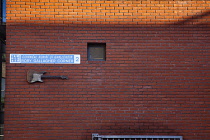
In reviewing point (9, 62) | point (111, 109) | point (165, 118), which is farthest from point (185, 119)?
point (9, 62)

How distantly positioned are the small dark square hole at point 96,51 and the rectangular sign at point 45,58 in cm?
33

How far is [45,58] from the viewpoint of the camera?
14.7 ft

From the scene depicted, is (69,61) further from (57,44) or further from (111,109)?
(111,109)

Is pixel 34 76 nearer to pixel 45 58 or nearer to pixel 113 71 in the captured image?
pixel 45 58

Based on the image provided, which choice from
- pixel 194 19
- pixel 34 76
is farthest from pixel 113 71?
pixel 194 19

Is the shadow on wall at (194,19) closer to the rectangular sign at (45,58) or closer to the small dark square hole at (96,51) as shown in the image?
the small dark square hole at (96,51)

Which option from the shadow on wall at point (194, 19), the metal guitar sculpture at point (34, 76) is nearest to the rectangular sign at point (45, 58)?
the metal guitar sculpture at point (34, 76)

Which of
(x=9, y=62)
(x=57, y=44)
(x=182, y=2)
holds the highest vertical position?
(x=182, y=2)

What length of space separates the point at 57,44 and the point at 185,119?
11.5ft

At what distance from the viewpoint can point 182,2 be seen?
4672 millimetres

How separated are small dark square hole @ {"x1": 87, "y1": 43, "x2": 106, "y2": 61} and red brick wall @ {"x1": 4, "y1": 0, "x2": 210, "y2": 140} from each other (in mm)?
158

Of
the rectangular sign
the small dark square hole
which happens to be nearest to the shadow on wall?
the small dark square hole

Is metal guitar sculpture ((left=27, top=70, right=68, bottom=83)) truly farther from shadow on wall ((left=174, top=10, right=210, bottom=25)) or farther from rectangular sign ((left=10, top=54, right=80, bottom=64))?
shadow on wall ((left=174, top=10, right=210, bottom=25))

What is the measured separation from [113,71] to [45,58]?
5.32 ft
